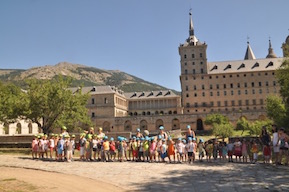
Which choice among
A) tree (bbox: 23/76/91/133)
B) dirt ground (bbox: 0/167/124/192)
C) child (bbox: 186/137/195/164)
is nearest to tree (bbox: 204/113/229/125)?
tree (bbox: 23/76/91/133)

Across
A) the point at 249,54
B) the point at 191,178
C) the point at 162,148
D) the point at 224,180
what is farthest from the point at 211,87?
the point at 224,180

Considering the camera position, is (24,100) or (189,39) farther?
(189,39)

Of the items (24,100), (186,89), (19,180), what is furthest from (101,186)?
(186,89)

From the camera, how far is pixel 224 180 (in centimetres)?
905

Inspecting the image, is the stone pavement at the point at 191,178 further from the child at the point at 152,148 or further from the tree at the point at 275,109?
the tree at the point at 275,109

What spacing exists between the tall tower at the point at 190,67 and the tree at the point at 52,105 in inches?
1775

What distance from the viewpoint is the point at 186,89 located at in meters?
69.4

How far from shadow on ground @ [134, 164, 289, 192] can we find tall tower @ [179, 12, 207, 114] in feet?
191

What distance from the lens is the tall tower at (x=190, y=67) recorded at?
69.1 meters

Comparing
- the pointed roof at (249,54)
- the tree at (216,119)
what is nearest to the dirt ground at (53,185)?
the tree at (216,119)

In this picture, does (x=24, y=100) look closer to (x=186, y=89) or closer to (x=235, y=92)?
(x=186, y=89)

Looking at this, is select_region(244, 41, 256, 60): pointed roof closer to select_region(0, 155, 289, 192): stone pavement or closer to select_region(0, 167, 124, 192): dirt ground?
select_region(0, 155, 289, 192): stone pavement

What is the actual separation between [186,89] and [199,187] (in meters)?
62.1

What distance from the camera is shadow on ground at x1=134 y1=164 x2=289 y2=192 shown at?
7.99 metres
